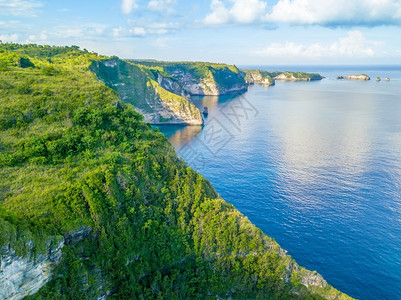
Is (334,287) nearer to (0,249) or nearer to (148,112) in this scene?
(0,249)

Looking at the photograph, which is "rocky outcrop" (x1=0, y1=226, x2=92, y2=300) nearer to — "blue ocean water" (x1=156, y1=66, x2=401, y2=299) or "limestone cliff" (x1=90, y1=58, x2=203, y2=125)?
"blue ocean water" (x1=156, y1=66, x2=401, y2=299)

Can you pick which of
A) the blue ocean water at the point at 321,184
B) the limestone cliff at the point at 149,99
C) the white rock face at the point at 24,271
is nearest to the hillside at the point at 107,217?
the white rock face at the point at 24,271

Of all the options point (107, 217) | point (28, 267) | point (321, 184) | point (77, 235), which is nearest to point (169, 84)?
point (321, 184)

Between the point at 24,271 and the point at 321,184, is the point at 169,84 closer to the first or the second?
the point at 321,184

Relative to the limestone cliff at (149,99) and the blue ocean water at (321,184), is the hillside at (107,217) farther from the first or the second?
the limestone cliff at (149,99)

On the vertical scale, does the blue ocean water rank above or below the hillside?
below

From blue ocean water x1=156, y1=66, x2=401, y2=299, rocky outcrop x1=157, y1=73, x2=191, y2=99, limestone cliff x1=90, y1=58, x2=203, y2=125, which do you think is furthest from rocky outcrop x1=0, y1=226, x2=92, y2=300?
rocky outcrop x1=157, y1=73, x2=191, y2=99

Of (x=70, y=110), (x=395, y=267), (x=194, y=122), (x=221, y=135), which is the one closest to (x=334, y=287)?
(x=395, y=267)
